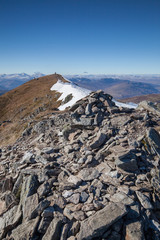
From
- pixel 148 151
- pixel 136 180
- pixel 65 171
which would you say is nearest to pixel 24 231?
pixel 65 171

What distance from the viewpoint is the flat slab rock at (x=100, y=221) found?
6.16 meters

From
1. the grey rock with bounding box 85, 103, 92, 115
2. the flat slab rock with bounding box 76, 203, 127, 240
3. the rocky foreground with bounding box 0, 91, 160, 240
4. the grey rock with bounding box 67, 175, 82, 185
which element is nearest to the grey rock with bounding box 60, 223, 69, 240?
the rocky foreground with bounding box 0, 91, 160, 240

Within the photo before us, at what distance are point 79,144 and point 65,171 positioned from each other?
10.5 feet

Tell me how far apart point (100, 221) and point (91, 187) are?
1.93 m

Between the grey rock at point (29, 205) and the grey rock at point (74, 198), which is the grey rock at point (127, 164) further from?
the grey rock at point (29, 205)

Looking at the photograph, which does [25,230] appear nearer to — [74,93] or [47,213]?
[47,213]

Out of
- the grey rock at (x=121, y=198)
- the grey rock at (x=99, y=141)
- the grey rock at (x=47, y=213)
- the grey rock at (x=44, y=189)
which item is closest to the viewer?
the grey rock at (x=47, y=213)

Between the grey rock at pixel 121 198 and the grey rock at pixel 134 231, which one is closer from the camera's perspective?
the grey rock at pixel 134 231

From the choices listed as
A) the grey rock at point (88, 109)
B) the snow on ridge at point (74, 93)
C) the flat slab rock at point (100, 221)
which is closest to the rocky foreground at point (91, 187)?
the flat slab rock at point (100, 221)

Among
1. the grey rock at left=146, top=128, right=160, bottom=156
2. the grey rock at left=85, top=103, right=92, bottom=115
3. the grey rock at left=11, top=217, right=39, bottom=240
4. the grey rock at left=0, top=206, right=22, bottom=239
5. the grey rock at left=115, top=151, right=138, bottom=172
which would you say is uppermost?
the grey rock at left=85, top=103, right=92, bottom=115

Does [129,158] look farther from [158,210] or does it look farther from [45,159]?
[45,159]

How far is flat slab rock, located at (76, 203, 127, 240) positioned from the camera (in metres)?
6.16

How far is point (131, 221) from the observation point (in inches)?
265

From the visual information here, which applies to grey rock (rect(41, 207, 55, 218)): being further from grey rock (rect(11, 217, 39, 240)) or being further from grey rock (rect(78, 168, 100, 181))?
grey rock (rect(78, 168, 100, 181))
